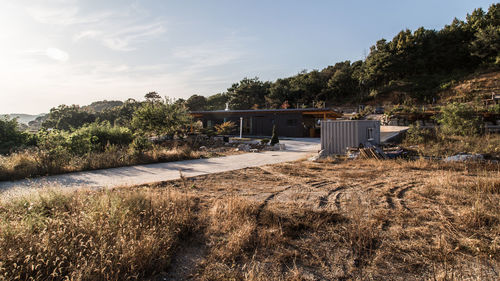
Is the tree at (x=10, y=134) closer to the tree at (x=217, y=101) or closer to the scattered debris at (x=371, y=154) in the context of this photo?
the scattered debris at (x=371, y=154)

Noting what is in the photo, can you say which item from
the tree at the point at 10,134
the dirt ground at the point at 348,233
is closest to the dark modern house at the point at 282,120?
the tree at the point at 10,134

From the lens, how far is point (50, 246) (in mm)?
2338

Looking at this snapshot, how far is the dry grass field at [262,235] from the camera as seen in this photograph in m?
2.39

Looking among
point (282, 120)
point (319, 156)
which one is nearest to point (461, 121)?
point (319, 156)

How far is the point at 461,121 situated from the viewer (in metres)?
11.8

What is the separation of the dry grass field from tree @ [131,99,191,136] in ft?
35.6

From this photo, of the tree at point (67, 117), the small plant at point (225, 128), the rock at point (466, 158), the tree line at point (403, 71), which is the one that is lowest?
the rock at point (466, 158)

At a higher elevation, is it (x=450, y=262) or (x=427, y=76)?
(x=427, y=76)

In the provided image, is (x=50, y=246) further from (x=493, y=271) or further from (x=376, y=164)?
(x=376, y=164)

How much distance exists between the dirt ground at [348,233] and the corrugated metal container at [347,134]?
4.93 meters

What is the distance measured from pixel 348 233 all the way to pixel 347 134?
26.6ft

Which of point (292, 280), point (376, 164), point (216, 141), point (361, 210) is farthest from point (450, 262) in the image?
point (216, 141)

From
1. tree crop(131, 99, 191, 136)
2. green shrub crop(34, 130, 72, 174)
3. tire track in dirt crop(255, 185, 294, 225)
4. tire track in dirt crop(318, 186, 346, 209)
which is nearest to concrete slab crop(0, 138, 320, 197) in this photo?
green shrub crop(34, 130, 72, 174)

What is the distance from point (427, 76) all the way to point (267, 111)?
30.9 metres
